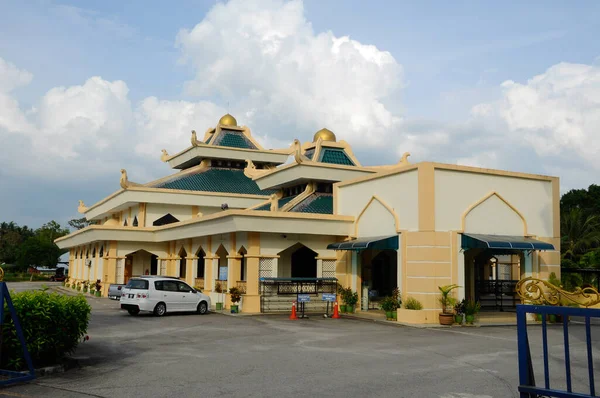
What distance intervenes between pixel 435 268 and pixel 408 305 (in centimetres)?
158

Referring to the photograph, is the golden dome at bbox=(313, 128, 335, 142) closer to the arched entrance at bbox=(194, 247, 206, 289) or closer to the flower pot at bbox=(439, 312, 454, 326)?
the arched entrance at bbox=(194, 247, 206, 289)

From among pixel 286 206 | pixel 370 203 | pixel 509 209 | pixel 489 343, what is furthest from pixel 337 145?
pixel 489 343

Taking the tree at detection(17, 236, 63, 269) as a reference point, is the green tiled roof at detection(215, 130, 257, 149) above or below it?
above

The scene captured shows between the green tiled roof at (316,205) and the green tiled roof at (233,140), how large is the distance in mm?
15242

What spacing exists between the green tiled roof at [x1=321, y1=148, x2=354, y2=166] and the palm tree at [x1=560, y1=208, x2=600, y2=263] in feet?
62.1

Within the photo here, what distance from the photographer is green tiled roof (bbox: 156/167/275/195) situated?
1604 inches

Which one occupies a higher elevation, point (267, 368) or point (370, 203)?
point (370, 203)

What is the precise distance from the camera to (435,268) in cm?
2089

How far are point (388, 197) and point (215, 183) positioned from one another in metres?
20.7

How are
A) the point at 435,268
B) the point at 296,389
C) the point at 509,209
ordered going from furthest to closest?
1. the point at 509,209
2. the point at 435,268
3. the point at 296,389

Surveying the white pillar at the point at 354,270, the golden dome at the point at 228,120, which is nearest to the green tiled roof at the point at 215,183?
the golden dome at the point at 228,120

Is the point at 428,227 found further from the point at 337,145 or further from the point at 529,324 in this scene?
the point at 337,145

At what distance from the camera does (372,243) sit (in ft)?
74.4

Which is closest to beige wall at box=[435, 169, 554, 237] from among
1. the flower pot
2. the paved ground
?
the flower pot
